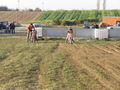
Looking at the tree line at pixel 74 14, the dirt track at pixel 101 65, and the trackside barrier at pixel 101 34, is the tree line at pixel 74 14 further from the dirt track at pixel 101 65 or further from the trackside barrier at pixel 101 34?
the dirt track at pixel 101 65

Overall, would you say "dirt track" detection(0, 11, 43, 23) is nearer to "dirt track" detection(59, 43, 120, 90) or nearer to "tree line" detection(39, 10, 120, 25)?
"tree line" detection(39, 10, 120, 25)

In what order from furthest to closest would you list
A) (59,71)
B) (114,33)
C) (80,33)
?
(80,33)
(114,33)
(59,71)

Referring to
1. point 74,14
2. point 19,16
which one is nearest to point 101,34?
point 19,16

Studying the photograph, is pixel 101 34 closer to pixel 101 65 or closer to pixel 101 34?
pixel 101 34

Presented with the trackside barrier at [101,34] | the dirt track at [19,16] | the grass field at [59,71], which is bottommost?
the grass field at [59,71]

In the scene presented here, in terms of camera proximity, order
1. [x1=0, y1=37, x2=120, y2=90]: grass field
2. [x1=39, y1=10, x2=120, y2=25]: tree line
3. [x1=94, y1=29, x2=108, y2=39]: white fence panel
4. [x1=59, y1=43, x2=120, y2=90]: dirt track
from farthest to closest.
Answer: [x1=39, y1=10, x2=120, y2=25]: tree line → [x1=94, y1=29, x2=108, y2=39]: white fence panel → [x1=59, y1=43, x2=120, y2=90]: dirt track → [x1=0, y1=37, x2=120, y2=90]: grass field

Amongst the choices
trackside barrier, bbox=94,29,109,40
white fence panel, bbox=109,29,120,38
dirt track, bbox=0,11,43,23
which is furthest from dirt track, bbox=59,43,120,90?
dirt track, bbox=0,11,43,23

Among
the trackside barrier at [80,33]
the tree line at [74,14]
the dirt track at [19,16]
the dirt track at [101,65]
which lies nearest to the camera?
the dirt track at [101,65]

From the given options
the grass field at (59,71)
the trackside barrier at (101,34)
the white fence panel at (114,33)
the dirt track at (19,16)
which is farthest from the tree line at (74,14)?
the grass field at (59,71)

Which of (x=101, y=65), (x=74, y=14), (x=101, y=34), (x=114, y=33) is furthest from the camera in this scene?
(x=74, y=14)

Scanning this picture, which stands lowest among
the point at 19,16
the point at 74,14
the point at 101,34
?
the point at 101,34

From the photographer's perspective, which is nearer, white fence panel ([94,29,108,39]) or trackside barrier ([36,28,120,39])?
white fence panel ([94,29,108,39])

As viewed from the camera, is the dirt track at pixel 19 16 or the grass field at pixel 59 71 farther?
the dirt track at pixel 19 16

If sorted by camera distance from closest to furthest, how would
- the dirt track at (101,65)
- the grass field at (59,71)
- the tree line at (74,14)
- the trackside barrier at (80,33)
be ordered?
1. the grass field at (59,71)
2. the dirt track at (101,65)
3. the trackside barrier at (80,33)
4. the tree line at (74,14)
